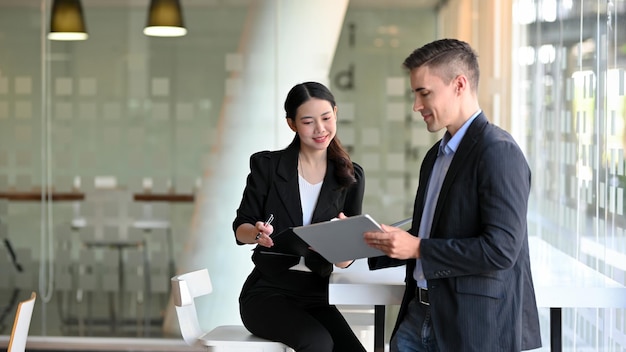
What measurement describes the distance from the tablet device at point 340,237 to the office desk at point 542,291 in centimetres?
11

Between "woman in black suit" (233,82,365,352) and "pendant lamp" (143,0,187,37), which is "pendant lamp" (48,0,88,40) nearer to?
"pendant lamp" (143,0,187,37)

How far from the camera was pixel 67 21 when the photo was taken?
608cm

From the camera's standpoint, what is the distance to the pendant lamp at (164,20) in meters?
6.01

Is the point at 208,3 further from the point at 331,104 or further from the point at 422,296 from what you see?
the point at 422,296

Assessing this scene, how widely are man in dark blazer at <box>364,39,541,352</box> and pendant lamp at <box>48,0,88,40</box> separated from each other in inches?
157

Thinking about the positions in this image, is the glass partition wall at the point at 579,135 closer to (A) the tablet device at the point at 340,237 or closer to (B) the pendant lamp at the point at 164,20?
(A) the tablet device at the point at 340,237

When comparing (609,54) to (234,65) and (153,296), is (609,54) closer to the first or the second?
(234,65)

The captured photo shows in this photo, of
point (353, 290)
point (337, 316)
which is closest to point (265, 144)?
point (337, 316)

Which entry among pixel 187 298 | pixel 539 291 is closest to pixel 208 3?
pixel 187 298

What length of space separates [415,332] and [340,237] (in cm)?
35

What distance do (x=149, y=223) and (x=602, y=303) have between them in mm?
3861

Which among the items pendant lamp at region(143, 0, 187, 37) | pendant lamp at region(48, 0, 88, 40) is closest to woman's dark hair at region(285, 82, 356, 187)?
pendant lamp at region(143, 0, 187, 37)

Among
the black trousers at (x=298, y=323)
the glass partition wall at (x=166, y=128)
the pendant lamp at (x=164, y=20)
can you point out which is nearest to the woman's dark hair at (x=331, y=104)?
the black trousers at (x=298, y=323)

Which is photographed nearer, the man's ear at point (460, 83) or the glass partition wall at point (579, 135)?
the man's ear at point (460, 83)
